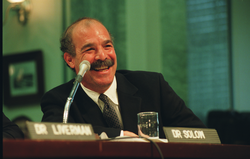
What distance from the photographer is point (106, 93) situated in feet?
6.40

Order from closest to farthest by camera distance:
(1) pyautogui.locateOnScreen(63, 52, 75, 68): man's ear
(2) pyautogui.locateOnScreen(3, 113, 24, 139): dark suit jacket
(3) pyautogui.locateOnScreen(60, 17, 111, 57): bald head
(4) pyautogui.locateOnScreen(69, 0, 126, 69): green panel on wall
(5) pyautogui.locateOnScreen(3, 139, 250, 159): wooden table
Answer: (5) pyautogui.locateOnScreen(3, 139, 250, 159): wooden table, (2) pyautogui.locateOnScreen(3, 113, 24, 139): dark suit jacket, (3) pyautogui.locateOnScreen(60, 17, 111, 57): bald head, (1) pyautogui.locateOnScreen(63, 52, 75, 68): man's ear, (4) pyautogui.locateOnScreen(69, 0, 126, 69): green panel on wall

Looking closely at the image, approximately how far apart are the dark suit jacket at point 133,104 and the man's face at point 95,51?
0.09 meters

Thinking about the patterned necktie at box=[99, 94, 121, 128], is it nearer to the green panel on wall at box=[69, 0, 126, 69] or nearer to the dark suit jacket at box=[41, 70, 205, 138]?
the dark suit jacket at box=[41, 70, 205, 138]

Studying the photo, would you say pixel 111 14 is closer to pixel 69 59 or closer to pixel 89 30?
pixel 69 59

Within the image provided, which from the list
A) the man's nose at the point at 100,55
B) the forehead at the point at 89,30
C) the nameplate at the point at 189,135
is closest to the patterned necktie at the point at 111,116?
the man's nose at the point at 100,55

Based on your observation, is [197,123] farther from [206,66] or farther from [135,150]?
[206,66]

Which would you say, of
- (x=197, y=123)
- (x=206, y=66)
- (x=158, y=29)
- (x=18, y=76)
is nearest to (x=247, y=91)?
(x=206, y=66)

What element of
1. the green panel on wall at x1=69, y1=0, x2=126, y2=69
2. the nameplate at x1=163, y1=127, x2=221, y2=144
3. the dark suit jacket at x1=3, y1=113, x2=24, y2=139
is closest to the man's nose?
the dark suit jacket at x1=3, y1=113, x2=24, y2=139

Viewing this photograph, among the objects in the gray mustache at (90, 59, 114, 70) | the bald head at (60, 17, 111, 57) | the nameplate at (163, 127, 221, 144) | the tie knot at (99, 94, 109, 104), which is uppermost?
the bald head at (60, 17, 111, 57)

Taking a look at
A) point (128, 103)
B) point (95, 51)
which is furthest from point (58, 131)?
point (95, 51)

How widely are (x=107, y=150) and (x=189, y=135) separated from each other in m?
0.37

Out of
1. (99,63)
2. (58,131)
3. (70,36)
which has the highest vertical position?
(70,36)

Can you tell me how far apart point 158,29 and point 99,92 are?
198 centimetres

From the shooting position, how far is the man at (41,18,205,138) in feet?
5.95
